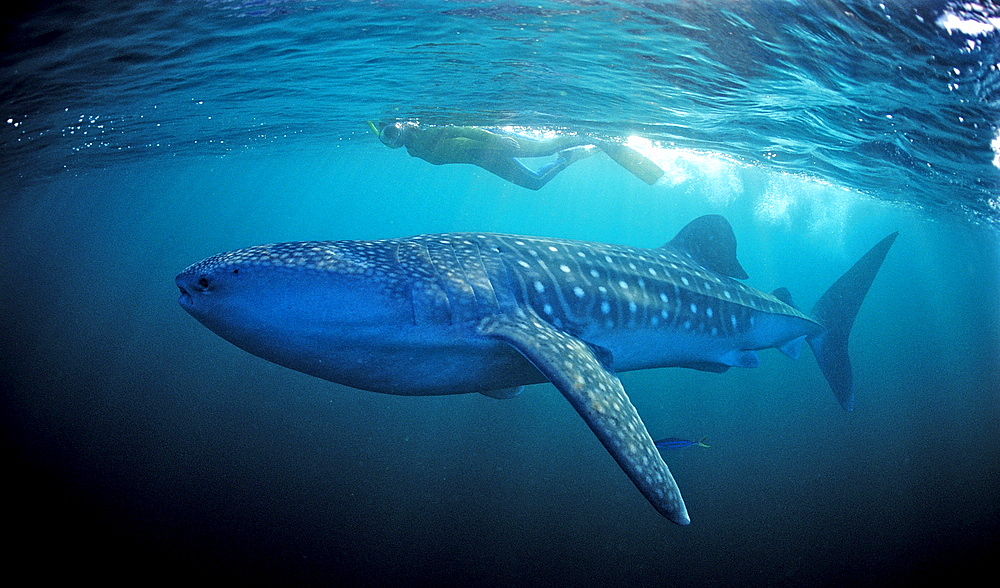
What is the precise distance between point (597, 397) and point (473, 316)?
1.22 meters

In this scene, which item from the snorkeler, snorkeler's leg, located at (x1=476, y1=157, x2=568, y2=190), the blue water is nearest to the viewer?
the blue water

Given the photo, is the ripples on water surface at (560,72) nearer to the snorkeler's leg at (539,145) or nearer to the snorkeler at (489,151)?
the snorkeler's leg at (539,145)

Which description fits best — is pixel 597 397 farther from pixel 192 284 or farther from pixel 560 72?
pixel 560 72

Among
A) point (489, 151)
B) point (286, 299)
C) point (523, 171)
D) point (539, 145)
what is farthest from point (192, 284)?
point (539, 145)

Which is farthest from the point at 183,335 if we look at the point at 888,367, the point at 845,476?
the point at 888,367

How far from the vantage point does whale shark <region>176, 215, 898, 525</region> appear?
3.26m

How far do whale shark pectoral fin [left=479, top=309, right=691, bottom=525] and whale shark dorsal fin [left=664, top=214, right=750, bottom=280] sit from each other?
13.0 feet

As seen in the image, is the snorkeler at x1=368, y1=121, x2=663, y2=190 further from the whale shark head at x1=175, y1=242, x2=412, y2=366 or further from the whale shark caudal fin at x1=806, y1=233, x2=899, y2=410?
the whale shark head at x1=175, y1=242, x2=412, y2=366

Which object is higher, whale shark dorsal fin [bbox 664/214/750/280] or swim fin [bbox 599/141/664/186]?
swim fin [bbox 599/141/664/186]

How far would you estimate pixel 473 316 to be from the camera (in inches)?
152

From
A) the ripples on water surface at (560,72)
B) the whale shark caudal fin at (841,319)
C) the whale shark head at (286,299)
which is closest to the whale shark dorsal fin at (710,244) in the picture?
the whale shark caudal fin at (841,319)

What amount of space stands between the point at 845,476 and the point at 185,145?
31.0 meters

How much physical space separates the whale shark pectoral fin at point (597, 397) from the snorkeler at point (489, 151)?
24.8 feet

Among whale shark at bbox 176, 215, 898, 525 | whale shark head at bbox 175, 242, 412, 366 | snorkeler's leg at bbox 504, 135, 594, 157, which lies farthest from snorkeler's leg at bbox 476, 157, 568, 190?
whale shark head at bbox 175, 242, 412, 366
